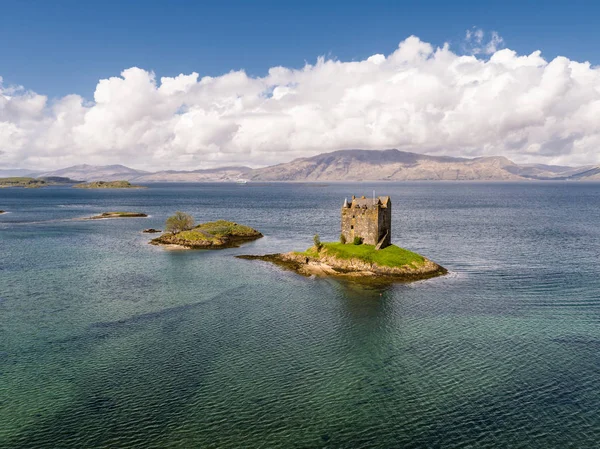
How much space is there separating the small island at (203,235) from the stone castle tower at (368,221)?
33.4 meters

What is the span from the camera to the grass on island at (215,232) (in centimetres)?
10731

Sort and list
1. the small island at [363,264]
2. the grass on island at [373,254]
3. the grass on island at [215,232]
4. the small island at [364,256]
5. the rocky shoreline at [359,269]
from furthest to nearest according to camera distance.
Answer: the grass on island at [215,232] → the grass on island at [373,254] → the small island at [364,256] → the small island at [363,264] → the rocky shoreline at [359,269]

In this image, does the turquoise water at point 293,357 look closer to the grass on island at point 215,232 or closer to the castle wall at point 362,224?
the castle wall at point 362,224

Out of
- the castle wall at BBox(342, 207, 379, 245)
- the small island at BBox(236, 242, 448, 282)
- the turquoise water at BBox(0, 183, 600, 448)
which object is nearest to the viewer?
the turquoise water at BBox(0, 183, 600, 448)

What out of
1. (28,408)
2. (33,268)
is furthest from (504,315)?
(33,268)

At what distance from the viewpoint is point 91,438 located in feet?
95.4

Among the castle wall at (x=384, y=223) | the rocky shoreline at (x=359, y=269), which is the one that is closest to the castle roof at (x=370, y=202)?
the castle wall at (x=384, y=223)

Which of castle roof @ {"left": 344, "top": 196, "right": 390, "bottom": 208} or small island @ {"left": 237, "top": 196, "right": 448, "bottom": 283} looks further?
castle roof @ {"left": 344, "top": 196, "right": 390, "bottom": 208}

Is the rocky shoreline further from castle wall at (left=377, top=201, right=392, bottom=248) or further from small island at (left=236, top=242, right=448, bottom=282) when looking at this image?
castle wall at (left=377, top=201, right=392, bottom=248)

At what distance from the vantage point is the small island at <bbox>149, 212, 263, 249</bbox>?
105 metres

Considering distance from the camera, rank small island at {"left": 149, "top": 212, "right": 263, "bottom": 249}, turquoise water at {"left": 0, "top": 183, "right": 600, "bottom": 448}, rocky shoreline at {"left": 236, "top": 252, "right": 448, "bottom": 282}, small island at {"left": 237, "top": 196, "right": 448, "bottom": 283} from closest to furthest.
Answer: turquoise water at {"left": 0, "top": 183, "right": 600, "bottom": 448}, rocky shoreline at {"left": 236, "top": 252, "right": 448, "bottom": 282}, small island at {"left": 237, "top": 196, "right": 448, "bottom": 283}, small island at {"left": 149, "top": 212, "right": 263, "bottom": 249}

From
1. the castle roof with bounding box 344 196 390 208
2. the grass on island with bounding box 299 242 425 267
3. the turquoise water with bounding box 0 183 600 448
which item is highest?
the castle roof with bounding box 344 196 390 208

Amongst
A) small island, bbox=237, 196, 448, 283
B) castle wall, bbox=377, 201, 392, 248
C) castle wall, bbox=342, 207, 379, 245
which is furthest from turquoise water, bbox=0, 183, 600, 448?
castle wall, bbox=342, 207, 379, 245

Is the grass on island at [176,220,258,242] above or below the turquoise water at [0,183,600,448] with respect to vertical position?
above
